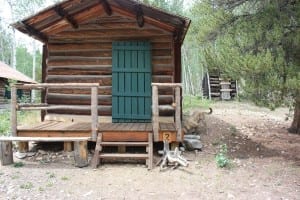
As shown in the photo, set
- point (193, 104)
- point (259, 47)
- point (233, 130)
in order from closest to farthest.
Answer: point (259, 47), point (233, 130), point (193, 104)

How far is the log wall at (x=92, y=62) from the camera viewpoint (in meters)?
9.55

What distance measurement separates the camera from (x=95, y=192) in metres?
5.93

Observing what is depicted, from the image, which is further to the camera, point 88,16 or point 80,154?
point 88,16

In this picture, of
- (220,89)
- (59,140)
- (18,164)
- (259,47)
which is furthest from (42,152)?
(220,89)

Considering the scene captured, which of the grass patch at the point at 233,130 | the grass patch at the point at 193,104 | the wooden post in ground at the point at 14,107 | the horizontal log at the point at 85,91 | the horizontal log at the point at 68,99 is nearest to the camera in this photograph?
the wooden post in ground at the point at 14,107

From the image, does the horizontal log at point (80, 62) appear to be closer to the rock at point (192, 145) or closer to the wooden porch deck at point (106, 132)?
the wooden porch deck at point (106, 132)

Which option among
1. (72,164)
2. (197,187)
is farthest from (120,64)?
(197,187)

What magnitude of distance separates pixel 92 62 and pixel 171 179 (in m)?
4.64

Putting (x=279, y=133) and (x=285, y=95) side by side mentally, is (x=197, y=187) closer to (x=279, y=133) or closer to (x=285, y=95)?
(x=285, y=95)

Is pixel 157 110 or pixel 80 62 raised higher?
pixel 80 62

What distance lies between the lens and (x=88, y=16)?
9695 mm

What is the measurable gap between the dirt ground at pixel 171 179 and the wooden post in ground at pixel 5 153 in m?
0.21

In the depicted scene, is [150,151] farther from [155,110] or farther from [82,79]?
[82,79]

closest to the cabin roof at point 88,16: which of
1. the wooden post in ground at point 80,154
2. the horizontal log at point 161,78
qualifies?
the horizontal log at point 161,78
